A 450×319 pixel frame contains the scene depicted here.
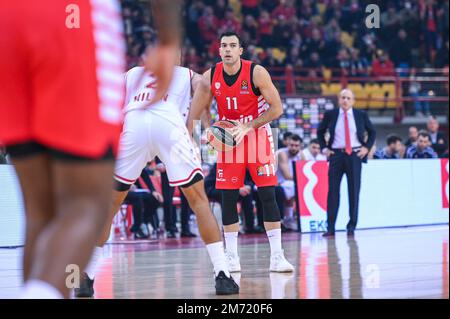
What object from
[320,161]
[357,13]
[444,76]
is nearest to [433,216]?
[320,161]

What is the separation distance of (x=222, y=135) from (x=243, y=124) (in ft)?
0.77

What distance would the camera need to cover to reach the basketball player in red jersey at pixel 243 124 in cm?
909

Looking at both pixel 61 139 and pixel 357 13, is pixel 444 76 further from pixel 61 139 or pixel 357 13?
pixel 61 139

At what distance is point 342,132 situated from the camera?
49.1ft

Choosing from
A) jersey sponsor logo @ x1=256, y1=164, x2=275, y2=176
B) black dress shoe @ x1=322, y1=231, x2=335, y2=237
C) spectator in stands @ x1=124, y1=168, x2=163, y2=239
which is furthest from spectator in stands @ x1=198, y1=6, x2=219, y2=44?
jersey sponsor logo @ x1=256, y1=164, x2=275, y2=176

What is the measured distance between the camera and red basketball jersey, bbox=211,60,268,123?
9195mm

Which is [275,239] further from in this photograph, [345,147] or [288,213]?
[288,213]

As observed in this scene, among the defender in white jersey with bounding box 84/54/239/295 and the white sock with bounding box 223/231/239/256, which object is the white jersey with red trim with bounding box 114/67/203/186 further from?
the white sock with bounding box 223/231/239/256

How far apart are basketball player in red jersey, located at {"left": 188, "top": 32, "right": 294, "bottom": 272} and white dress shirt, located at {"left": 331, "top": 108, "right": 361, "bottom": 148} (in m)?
5.67

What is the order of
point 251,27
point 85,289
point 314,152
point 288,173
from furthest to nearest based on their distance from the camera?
point 251,27 < point 314,152 < point 288,173 < point 85,289

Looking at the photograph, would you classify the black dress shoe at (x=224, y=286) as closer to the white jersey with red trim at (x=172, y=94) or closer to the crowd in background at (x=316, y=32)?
the white jersey with red trim at (x=172, y=94)

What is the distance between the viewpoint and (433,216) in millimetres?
18203

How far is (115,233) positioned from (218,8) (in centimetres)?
1269

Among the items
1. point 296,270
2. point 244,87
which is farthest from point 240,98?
point 296,270
